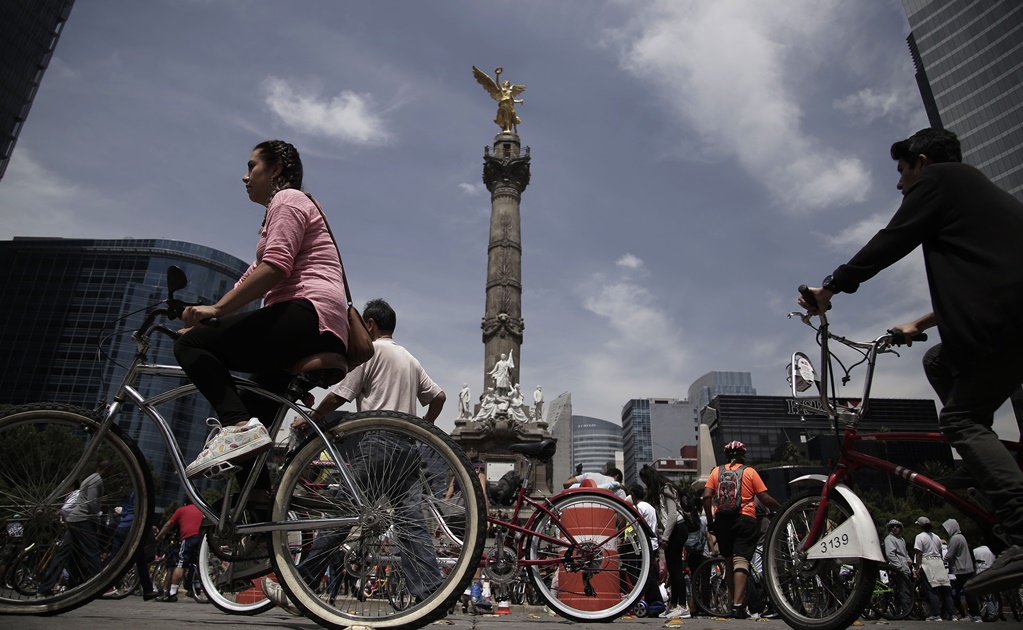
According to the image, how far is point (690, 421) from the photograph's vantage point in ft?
349

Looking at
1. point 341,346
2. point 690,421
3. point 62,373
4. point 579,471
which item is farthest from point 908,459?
point 62,373

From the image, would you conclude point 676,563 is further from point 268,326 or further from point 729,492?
point 268,326

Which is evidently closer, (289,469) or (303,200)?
(289,469)

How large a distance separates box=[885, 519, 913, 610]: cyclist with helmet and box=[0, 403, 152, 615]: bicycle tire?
9.11m

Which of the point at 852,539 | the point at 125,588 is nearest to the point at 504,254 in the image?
the point at 125,588

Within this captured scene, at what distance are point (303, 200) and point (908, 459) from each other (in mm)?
84642

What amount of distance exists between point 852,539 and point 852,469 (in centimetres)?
40

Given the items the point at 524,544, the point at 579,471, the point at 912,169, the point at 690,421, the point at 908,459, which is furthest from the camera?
the point at 690,421

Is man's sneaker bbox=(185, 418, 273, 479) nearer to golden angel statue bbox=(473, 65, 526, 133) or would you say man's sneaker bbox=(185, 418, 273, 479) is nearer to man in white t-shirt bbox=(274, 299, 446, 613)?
man in white t-shirt bbox=(274, 299, 446, 613)

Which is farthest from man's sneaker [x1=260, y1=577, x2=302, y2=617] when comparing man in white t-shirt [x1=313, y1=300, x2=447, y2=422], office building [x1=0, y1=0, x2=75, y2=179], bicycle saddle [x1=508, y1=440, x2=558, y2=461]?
office building [x1=0, y1=0, x2=75, y2=179]

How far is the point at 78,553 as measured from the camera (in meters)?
2.77

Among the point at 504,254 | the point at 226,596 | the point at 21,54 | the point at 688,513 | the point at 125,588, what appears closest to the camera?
the point at 226,596

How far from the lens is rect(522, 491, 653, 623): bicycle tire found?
4125 mm

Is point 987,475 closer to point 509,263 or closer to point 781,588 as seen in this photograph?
point 781,588
